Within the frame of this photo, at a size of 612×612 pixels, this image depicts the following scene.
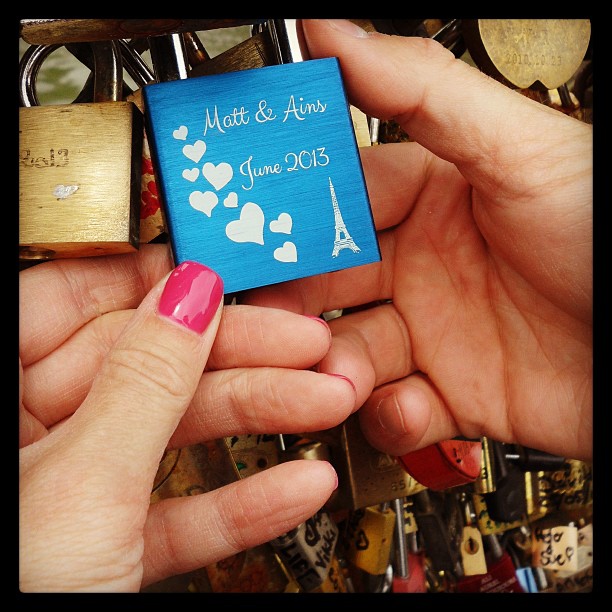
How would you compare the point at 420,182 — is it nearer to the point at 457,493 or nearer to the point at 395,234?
the point at 395,234

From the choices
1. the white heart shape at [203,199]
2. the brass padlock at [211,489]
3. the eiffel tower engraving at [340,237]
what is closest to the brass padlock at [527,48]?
the eiffel tower engraving at [340,237]

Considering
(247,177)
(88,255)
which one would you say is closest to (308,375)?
(247,177)

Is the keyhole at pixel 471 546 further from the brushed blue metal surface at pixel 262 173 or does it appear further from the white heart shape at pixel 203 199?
the white heart shape at pixel 203 199

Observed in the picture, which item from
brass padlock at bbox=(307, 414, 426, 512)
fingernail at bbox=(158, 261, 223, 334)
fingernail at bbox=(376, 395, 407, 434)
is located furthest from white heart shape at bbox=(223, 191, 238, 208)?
brass padlock at bbox=(307, 414, 426, 512)

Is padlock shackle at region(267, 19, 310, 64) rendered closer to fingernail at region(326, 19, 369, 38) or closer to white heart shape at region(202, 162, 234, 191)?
fingernail at region(326, 19, 369, 38)

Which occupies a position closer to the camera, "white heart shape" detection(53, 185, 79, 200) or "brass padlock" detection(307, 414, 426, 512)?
"white heart shape" detection(53, 185, 79, 200)

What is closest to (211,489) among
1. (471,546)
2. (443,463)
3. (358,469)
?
(358,469)
